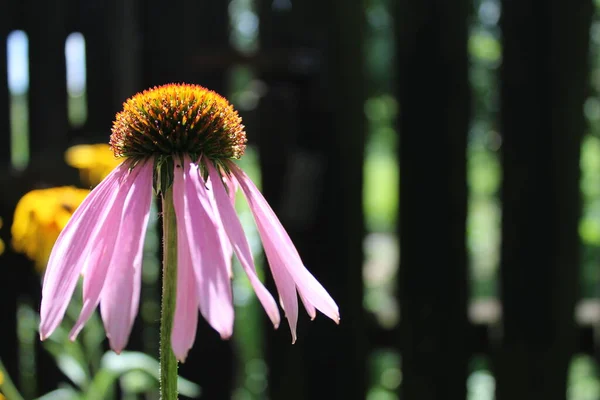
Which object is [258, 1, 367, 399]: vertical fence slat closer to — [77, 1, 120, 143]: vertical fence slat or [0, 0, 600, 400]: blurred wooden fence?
[0, 0, 600, 400]: blurred wooden fence

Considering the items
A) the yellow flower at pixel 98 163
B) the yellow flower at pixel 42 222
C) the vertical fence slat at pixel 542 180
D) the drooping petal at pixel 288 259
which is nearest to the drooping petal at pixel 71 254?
the drooping petal at pixel 288 259

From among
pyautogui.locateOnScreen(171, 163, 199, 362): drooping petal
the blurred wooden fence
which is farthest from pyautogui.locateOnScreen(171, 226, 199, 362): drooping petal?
the blurred wooden fence

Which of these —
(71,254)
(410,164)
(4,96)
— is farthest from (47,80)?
(71,254)

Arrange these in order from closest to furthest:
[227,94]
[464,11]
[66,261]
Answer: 1. [66,261]
2. [464,11]
3. [227,94]

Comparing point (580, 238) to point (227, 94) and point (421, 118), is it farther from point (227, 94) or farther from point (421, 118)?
point (227, 94)

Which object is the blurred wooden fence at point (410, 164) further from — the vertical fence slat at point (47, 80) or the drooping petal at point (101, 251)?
the drooping petal at point (101, 251)

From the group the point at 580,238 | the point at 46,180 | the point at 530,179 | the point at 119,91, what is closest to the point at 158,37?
the point at 119,91
